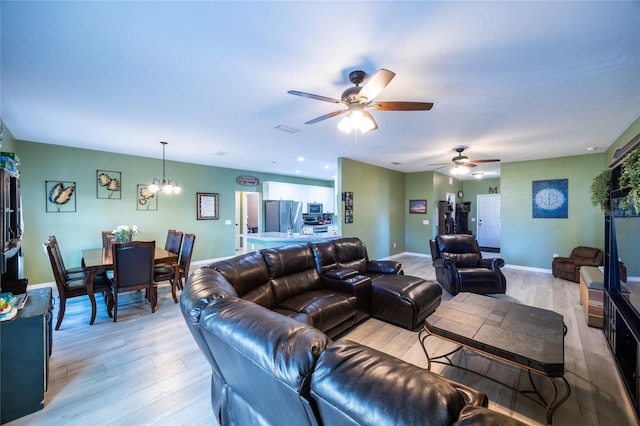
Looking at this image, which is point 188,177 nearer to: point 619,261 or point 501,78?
point 501,78

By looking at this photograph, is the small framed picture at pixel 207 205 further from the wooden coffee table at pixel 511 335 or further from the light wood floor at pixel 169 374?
the wooden coffee table at pixel 511 335

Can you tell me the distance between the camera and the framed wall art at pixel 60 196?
4.64 metres

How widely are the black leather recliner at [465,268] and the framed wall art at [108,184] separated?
21.0 feet

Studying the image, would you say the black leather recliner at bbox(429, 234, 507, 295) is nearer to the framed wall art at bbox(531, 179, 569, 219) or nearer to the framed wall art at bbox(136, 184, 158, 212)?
the framed wall art at bbox(531, 179, 569, 219)

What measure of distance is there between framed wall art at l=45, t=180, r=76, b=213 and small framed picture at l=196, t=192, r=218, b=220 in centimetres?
231

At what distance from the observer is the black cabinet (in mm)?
1733

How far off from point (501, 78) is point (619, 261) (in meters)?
1.93

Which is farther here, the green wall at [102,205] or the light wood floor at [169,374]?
the green wall at [102,205]

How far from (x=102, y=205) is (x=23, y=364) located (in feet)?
14.2

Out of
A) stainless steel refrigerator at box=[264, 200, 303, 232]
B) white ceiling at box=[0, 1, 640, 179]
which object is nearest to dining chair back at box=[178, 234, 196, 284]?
white ceiling at box=[0, 1, 640, 179]

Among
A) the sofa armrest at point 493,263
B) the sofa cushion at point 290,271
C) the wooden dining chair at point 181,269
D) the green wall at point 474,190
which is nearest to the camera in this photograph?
the sofa cushion at point 290,271

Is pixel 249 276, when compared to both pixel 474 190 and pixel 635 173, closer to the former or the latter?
pixel 635 173

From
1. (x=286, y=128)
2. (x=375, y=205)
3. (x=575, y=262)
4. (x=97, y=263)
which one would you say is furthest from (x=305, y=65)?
(x=575, y=262)

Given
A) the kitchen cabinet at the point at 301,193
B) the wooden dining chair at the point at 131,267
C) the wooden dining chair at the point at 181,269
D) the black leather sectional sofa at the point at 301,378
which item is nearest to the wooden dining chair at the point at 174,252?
the wooden dining chair at the point at 181,269
